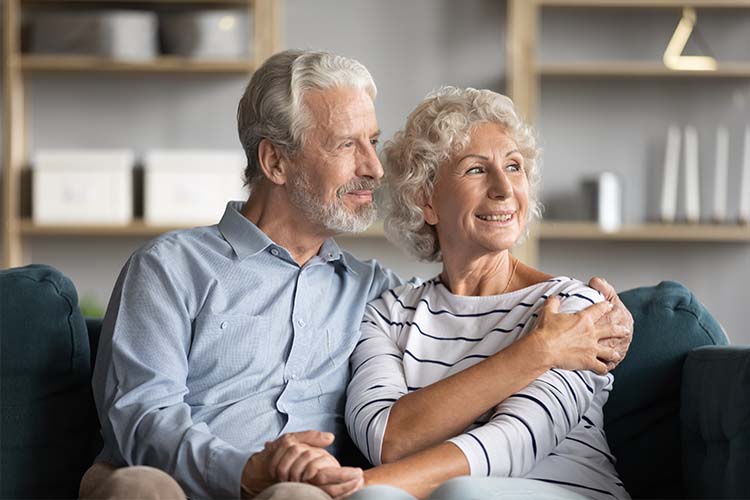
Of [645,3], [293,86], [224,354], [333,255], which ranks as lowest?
[224,354]

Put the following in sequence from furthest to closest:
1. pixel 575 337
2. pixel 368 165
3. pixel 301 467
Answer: pixel 368 165
pixel 575 337
pixel 301 467

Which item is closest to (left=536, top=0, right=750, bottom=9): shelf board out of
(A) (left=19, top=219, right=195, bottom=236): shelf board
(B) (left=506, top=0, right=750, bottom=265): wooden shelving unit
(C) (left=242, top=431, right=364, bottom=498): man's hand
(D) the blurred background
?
(B) (left=506, top=0, right=750, bottom=265): wooden shelving unit

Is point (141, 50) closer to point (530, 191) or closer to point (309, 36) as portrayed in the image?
point (309, 36)

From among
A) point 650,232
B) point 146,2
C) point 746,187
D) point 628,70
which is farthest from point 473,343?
point 146,2

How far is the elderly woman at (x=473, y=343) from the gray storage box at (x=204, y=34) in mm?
2133

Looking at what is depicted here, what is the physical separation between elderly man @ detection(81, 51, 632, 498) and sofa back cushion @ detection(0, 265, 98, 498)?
0.12 meters

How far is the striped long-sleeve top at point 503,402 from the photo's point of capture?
166 centimetres

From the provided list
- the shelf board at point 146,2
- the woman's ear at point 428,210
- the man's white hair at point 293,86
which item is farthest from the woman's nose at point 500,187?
the shelf board at point 146,2

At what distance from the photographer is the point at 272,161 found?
2088 mm

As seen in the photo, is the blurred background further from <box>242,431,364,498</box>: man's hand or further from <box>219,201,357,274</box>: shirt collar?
<box>242,431,364,498</box>: man's hand

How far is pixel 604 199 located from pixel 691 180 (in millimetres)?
371

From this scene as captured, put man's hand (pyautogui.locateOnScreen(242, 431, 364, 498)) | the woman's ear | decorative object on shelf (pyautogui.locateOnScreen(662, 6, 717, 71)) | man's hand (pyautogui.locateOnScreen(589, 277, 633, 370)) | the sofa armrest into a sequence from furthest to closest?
1. decorative object on shelf (pyautogui.locateOnScreen(662, 6, 717, 71))
2. the woman's ear
3. man's hand (pyautogui.locateOnScreen(589, 277, 633, 370))
4. the sofa armrest
5. man's hand (pyautogui.locateOnScreen(242, 431, 364, 498))

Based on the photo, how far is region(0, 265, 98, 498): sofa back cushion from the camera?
186 centimetres

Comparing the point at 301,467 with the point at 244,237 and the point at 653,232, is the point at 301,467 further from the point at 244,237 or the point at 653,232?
the point at 653,232
